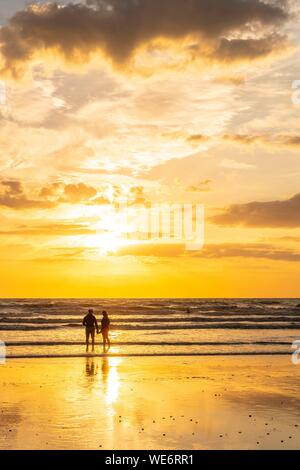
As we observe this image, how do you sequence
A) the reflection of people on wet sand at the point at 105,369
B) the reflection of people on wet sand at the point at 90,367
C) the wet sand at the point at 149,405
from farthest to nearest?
the reflection of people on wet sand at the point at 90,367, the reflection of people on wet sand at the point at 105,369, the wet sand at the point at 149,405

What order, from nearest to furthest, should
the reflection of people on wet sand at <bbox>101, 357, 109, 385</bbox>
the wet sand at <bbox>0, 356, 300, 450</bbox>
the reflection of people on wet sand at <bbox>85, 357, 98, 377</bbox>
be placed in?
the wet sand at <bbox>0, 356, 300, 450</bbox>, the reflection of people on wet sand at <bbox>101, 357, 109, 385</bbox>, the reflection of people on wet sand at <bbox>85, 357, 98, 377</bbox>

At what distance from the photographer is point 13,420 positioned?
13.7 m

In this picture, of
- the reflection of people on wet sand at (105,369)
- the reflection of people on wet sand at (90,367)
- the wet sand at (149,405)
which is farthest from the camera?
the reflection of people on wet sand at (90,367)

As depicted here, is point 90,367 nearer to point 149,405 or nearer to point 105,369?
point 105,369

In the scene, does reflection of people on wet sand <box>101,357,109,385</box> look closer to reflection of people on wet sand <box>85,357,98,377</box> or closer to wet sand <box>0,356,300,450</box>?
wet sand <box>0,356,300,450</box>

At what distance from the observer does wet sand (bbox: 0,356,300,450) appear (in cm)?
1188

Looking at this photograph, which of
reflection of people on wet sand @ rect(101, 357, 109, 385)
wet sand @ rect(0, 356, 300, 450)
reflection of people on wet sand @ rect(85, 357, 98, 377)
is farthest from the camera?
reflection of people on wet sand @ rect(85, 357, 98, 377)

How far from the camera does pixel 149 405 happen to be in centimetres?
1555

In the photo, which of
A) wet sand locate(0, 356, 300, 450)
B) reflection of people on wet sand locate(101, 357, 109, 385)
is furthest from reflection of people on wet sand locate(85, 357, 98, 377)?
reflection of people on wet sand locate(101, 357, 109, 385)

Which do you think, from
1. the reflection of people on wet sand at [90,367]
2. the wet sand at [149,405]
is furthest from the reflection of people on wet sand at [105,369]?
the reflection of people on wet sand at [90,367]

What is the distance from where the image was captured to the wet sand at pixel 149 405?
11883mm

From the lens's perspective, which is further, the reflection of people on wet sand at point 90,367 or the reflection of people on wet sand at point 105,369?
the reflection of people on wet sand at point 90,367

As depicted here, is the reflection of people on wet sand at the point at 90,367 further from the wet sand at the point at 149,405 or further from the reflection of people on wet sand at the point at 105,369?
the reflection of people on wet sand at the point at 105,369

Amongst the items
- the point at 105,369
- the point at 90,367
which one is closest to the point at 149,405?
the point at 105,369
